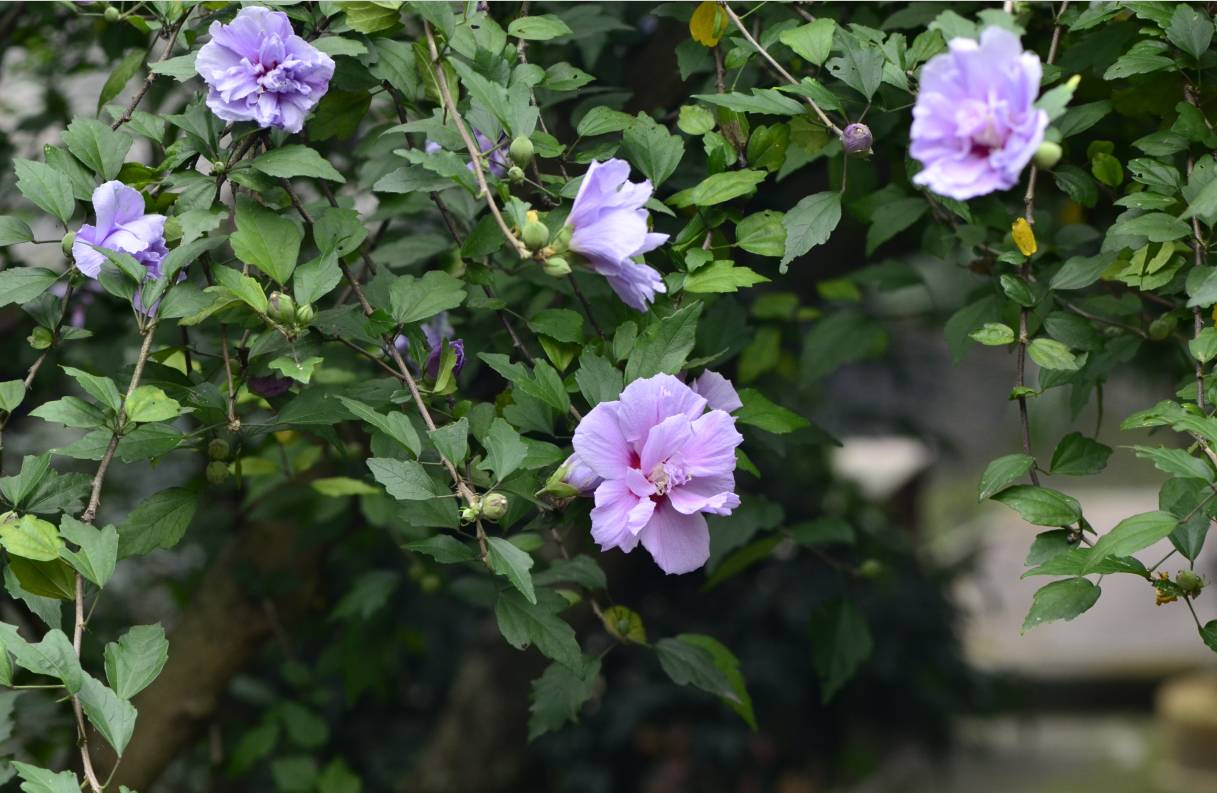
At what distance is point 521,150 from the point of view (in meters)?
0.88

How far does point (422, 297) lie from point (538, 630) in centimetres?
27

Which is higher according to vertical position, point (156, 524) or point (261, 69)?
point (261, 69)

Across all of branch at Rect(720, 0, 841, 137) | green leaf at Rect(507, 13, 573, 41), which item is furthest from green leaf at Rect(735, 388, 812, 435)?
green leaf at Rect(507, 13, 573, 41)

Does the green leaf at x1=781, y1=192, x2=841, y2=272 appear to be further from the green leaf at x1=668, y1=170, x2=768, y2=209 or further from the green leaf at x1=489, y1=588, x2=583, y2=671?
the green leaf at x1=489, y1=588, x2=583, y2=671

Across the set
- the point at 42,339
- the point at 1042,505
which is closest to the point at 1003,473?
the point at 1042,505

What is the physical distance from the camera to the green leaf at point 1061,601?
0.86 metres

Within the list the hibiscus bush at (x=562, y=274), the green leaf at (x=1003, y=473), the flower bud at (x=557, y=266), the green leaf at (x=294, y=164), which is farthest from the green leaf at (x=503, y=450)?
the green leaf at (x=1003, y=473)

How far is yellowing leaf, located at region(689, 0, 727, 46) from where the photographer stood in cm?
104

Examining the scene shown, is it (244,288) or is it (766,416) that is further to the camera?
(766,416)

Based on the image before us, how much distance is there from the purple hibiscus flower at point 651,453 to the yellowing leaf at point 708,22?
1.14 ft

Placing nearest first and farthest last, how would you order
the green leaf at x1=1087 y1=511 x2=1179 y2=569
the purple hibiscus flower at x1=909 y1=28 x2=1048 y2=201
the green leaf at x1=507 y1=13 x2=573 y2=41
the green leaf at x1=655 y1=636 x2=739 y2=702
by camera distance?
the purple hibiscus flower at x1=909 y1=28 x2=1048 y2=201, the green leaf at x1=1087 y1=511 x2=1179 y2=569, the green leaf at x1=507 y1=13 x2=573 y2=41, the green leaf at x1=655 y1=636 x2=739 y2=702

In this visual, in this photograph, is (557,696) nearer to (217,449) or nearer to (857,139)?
(217,449)

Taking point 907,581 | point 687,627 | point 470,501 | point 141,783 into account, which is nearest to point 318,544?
point 141,783

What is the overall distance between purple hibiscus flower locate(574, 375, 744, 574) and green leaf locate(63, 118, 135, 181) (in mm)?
426
